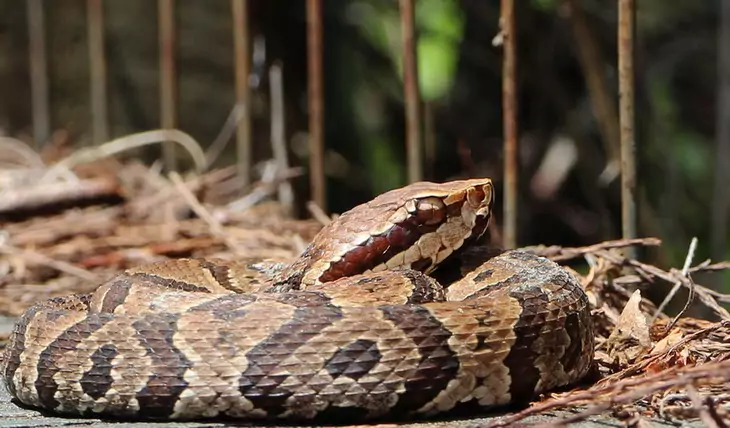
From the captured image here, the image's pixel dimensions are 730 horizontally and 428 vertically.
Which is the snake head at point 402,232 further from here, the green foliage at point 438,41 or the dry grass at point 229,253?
the green foliage at point 438,41

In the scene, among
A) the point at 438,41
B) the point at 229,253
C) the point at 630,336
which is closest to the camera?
the point at 630,336

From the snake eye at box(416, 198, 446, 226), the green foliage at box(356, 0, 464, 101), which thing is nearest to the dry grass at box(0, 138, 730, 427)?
the snake eye at box(416, 198, 446, 226)

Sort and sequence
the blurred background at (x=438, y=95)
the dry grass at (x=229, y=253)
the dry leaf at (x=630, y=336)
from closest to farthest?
the dry grass at (x=229, y=253)
the dry leaf at (x=630, y=336)
the blurred background at (x=438, y=95)

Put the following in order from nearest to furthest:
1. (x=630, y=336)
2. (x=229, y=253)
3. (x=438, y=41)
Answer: (x=630, y=336), (x=229, y=253), (x=438, y=41)

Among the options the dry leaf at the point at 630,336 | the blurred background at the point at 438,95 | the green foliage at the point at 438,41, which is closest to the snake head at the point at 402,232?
the dry leaf at the point at 630,336

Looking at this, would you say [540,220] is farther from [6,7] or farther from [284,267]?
[6,7]

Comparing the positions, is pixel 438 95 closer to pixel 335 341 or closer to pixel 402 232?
pixel 402 232

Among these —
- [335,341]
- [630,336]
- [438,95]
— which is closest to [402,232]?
[335,341]
